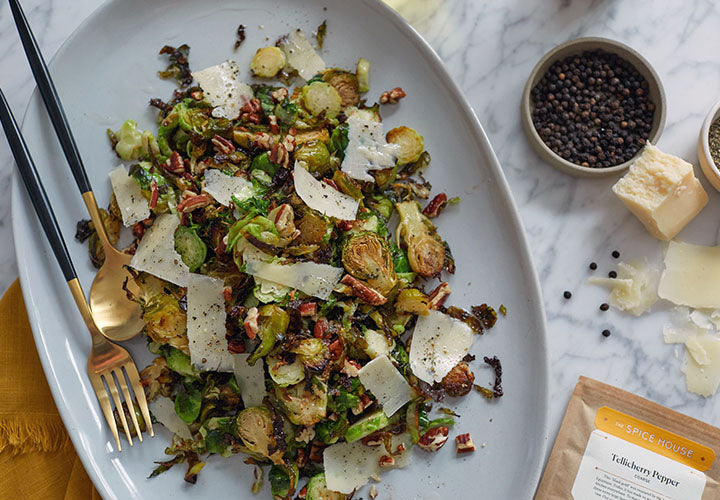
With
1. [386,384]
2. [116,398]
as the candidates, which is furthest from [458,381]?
[116,398]

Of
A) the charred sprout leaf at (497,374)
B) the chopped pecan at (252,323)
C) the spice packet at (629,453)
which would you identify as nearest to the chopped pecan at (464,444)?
the charred sprout leaf at (497,374)

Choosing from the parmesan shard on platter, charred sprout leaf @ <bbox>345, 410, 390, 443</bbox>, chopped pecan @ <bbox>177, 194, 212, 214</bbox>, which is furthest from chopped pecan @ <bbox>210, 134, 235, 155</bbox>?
the parmesan shard on platter

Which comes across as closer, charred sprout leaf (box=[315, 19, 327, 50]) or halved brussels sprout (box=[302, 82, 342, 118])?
halved brussels sprout (box=[302, 82, 342, 118])

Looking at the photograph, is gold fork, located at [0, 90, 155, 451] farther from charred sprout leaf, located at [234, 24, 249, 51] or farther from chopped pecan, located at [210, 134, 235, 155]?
charred sprout leaf, located at [234, 24, 249, 51]

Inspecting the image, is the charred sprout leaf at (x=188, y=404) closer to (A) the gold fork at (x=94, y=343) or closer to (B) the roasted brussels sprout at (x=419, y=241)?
(A) the gold fork at (x=94, y=343)

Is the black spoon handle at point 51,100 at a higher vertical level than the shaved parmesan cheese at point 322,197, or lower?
higher

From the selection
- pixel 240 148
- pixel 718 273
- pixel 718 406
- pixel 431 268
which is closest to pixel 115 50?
pixel 240 148
